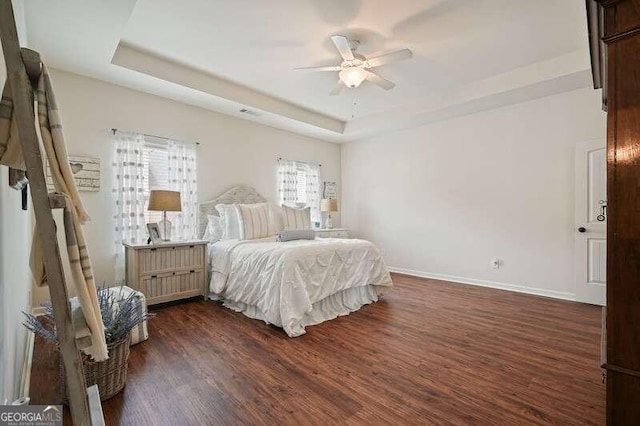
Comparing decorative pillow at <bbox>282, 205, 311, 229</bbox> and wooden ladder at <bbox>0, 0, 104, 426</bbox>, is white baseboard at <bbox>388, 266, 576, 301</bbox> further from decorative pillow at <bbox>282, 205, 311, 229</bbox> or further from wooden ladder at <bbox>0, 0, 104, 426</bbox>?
wooden ladder at <bbox>0, 0, 104, 426</bbox>

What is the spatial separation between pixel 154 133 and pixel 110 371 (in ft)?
9.91

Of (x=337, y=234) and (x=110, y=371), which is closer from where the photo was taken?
(x=110, y=371)

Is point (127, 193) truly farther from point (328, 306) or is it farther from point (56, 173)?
point (56, 173)

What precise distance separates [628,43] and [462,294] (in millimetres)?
3512

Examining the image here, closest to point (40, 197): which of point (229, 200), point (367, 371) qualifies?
point (367, 371)

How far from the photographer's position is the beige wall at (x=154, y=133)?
11.1 ft

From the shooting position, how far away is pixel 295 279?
287 centimetres

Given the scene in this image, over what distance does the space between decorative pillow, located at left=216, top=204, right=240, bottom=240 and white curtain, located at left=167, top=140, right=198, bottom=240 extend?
0.45m

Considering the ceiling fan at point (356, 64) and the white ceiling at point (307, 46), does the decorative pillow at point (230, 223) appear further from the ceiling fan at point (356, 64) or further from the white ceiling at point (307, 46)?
the ceiling fan at point (356, 64)

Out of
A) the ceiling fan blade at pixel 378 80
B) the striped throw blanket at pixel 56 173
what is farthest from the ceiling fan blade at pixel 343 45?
the striped throw blanket at pixel 56 173

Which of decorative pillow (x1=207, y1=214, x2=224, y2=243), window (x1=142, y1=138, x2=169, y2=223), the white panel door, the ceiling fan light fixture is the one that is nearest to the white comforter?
decorative pillow (x1=207, y1=214, x2=224, y2=243)

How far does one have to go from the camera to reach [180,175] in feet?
13.5

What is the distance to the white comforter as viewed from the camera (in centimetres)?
284

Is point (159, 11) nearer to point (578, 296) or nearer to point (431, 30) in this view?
point (431, 30)
